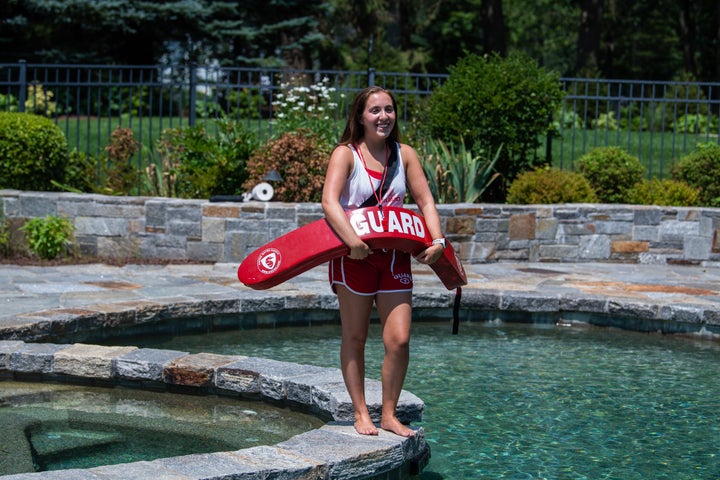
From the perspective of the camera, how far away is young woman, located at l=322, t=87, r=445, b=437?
4.03 m

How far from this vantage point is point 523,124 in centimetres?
1062

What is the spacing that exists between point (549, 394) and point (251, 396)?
1.70 metres

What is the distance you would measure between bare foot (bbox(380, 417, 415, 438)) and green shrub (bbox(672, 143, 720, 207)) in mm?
7761

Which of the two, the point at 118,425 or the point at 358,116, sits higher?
the point at 358,116

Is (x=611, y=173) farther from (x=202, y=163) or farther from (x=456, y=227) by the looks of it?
(x=202, y=163)

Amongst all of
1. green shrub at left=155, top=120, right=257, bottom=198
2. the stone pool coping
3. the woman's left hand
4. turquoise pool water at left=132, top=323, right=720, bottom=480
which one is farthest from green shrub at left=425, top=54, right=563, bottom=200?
the woman's left hand

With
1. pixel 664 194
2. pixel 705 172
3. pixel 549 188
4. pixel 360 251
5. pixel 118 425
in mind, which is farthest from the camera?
pixel 705 172

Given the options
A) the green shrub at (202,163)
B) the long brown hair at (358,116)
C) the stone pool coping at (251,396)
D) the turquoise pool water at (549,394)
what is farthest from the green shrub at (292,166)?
the long brown hair at (358,116)

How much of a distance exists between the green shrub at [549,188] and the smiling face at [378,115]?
643 cm

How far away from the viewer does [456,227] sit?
9.62m

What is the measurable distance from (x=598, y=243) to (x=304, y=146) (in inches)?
124

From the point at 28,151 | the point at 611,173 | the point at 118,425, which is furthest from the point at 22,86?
the point at 118,425

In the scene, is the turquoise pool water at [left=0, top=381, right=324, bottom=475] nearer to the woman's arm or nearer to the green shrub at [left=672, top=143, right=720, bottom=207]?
the woman's arm

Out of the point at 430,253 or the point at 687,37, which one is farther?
the point at 687,37
